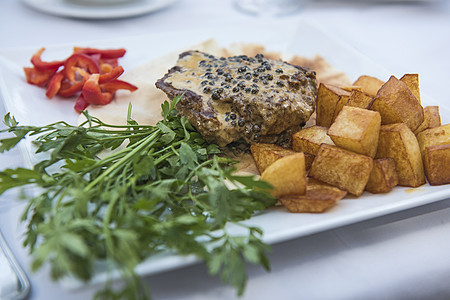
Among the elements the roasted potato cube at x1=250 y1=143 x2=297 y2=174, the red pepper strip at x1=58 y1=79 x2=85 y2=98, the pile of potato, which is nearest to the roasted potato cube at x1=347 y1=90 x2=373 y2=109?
the pile of potato

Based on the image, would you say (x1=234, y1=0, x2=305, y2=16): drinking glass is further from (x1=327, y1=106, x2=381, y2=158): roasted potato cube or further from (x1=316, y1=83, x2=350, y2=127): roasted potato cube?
(x1=327, y1=106, x2=381, y2=158): roasted potato cube

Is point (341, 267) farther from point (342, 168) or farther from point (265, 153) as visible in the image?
point (265, 153)

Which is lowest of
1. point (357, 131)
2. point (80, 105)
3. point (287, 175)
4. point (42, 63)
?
point (80, 105)

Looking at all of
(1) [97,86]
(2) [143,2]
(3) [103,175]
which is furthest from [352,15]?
(3) [103,175]

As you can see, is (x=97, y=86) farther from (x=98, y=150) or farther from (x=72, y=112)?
(x=98, y=150)

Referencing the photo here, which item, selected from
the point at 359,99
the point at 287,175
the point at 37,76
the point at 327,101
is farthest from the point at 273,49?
the point at 287,175

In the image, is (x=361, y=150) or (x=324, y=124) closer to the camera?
(x=361, y=150)
